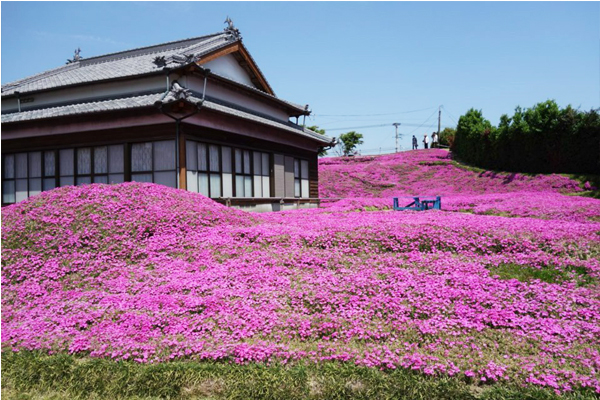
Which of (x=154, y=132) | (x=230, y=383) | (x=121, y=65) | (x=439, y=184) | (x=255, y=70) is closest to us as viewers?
(x=230, y=383)

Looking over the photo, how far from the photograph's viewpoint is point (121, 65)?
22844 millimetres

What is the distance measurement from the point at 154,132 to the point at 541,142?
102 feet

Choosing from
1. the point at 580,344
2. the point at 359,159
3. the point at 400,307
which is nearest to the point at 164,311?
the point at 400,307

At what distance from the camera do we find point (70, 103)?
20.2 metres

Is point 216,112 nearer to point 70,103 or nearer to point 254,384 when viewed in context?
point 70,103

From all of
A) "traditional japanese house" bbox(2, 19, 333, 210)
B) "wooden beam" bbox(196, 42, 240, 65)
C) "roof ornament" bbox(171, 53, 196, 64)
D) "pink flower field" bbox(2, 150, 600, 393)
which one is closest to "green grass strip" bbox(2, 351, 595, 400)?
"pink flower field" bbox(2, 150, 600, 393)

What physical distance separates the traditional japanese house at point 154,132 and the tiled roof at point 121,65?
148mm

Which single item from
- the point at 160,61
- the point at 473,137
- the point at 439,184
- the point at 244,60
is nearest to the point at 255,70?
the point at 244,60

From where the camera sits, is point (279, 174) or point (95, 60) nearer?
point (279, 174)

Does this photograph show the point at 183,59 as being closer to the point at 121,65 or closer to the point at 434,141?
the point at 121,65

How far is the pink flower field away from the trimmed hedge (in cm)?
2612

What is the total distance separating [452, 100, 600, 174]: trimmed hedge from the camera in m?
32.0

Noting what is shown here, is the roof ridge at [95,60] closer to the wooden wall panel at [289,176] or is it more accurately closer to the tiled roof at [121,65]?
the tiled roof at [121,65]

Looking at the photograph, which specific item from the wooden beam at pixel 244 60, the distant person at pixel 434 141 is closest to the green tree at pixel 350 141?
the distant person at pixel 434 141
